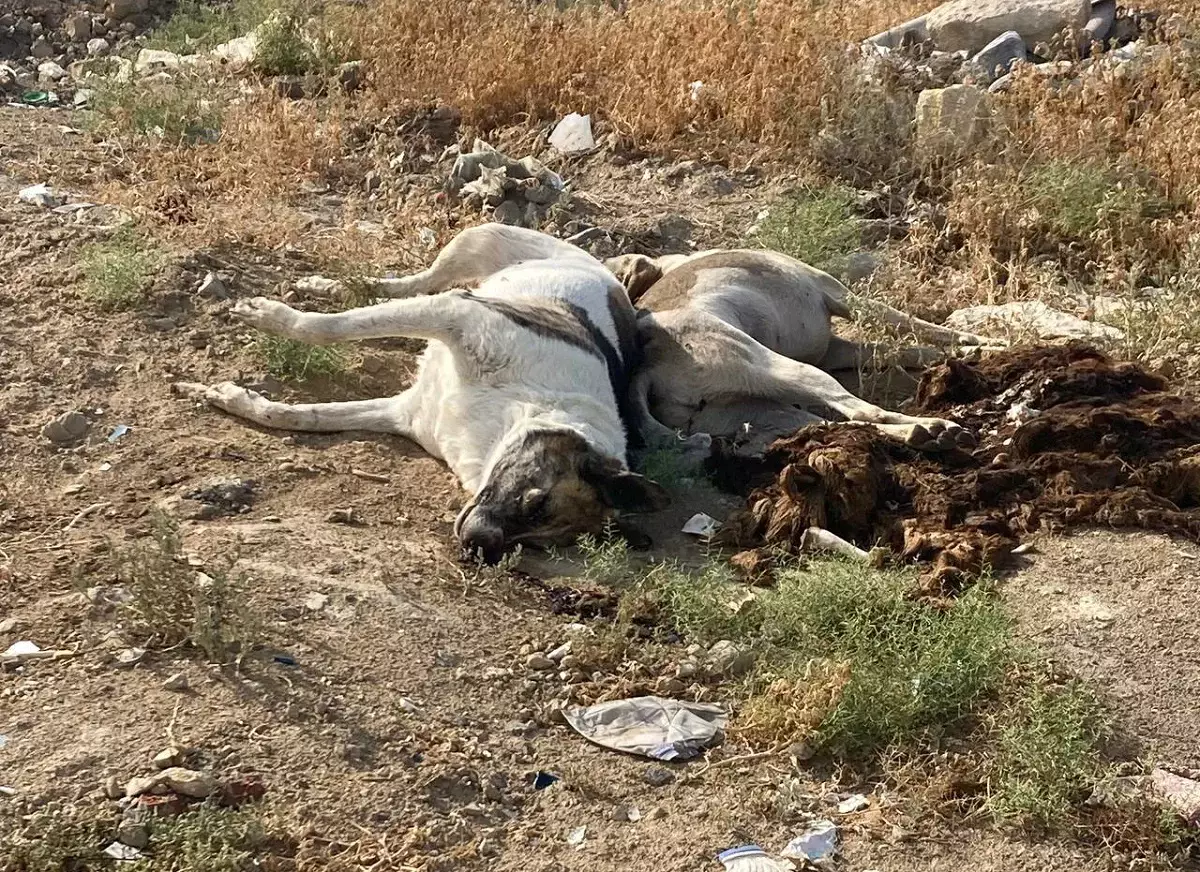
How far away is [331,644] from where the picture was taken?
4051 millimetres

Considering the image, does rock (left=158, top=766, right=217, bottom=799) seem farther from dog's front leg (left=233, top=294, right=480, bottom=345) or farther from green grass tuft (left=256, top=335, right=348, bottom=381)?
green grass tuft (left=256, top=335, right=348, bottom=381)

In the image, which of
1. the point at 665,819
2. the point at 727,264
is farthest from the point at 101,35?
the point at 665,819

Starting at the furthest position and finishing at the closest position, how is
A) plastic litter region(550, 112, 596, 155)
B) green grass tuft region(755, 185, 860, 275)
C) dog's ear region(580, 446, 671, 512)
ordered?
plastic litter region(550, 112, 596, 155) < green grass tuft region(755, 185, 860, 275) < dog's ear region(580, 446, 671, 512)

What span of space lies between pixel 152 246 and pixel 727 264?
2794mm

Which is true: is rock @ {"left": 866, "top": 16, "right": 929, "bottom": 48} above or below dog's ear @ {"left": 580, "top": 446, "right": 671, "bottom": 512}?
above

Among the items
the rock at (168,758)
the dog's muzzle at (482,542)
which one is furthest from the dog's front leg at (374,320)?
the rock at (168,758)

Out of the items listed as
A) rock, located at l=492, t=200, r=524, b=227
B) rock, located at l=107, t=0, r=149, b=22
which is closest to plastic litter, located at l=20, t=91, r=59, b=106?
rock, located at l=107, t=0, r=149, b=22

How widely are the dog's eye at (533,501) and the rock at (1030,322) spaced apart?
9.65ft

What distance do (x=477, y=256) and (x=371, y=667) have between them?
10.1ft

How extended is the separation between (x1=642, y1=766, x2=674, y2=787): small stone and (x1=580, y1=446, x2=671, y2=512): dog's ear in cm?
142

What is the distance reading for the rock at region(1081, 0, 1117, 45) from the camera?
9.27 meters

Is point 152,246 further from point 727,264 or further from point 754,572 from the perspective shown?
point 754,572

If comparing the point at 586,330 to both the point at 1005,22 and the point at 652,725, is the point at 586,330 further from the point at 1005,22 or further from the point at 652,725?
the point at 1005,22

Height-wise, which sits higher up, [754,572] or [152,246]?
[152,246]
